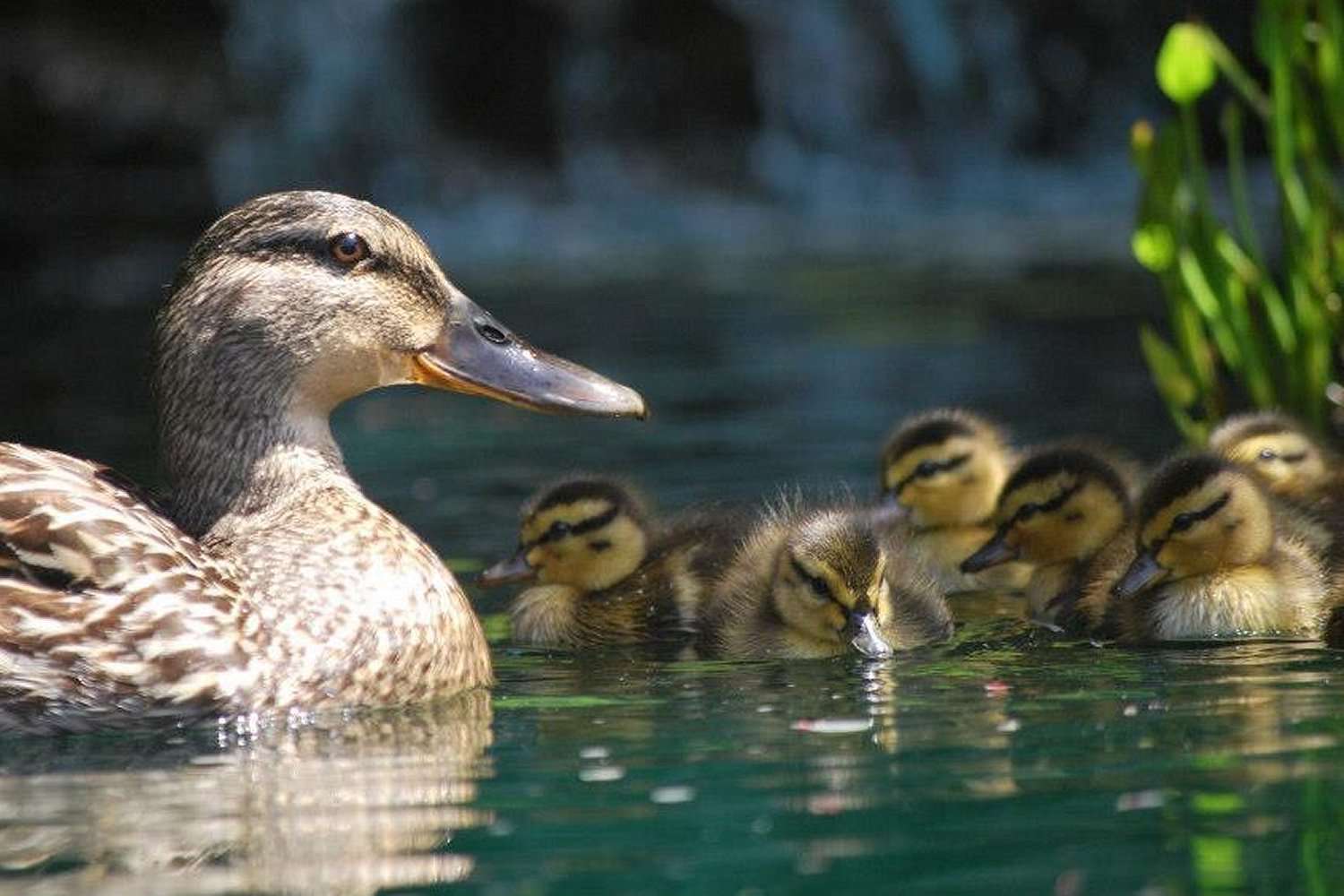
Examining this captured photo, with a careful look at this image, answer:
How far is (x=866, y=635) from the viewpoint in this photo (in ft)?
17.6

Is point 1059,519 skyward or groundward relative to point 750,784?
skyward

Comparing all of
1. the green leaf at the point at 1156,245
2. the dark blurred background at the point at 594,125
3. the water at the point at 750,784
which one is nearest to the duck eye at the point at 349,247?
the water at the point at 750,784

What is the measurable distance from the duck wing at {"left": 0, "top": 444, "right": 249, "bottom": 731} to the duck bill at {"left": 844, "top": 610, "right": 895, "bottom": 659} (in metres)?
1.33

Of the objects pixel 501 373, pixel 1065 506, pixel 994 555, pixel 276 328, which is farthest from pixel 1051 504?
pixel 276 328

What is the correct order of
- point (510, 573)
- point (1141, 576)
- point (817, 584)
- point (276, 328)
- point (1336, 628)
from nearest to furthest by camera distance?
1. point (1336, 628)
2. point (276, 328)
3. point (817, 584)
4. point (1141, 576)
5. point (510, 573)

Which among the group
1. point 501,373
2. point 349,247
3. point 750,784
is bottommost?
point 750,784

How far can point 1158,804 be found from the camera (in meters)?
3.82

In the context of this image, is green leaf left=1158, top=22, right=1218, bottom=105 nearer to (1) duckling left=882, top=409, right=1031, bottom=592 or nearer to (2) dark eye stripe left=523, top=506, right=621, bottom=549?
(1) duckling left=882, top=409, right=1031, bottom=592

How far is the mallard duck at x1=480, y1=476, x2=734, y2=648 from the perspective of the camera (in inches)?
235

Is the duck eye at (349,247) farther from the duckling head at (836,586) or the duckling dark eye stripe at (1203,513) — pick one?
the duckling dark eye stripe at (1203,513)

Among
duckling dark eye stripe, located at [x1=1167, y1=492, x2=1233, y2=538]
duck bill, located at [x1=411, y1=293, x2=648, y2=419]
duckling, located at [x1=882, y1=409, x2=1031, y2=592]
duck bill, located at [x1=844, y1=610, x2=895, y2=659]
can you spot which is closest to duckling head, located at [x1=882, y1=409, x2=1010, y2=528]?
duckling, located at [x1=882, y1=409, x2=1031, y2=592]

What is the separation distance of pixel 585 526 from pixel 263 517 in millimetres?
1046

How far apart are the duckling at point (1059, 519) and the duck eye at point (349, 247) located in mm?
1797

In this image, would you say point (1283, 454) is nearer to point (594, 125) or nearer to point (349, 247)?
point (349, 247)
